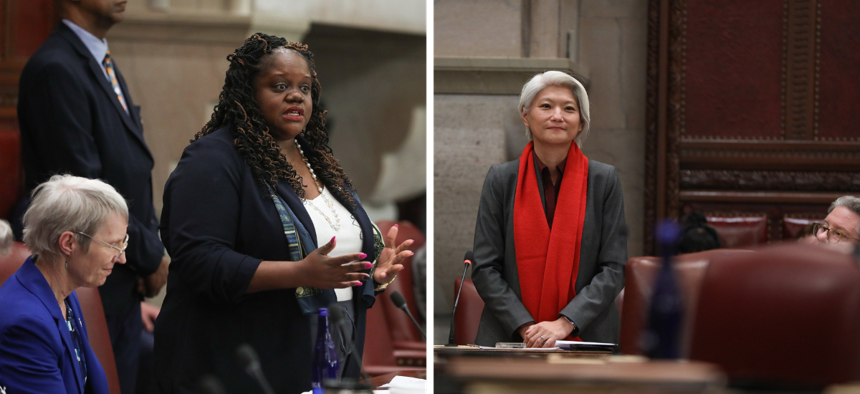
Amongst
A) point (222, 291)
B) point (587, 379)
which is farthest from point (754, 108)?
point (587, 379)

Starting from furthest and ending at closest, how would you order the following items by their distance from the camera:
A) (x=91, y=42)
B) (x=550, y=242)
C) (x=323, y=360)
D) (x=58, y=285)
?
(x=91, y=42) → (x=550, y=242) → (x=58, y=285) → (x=323, y=360)

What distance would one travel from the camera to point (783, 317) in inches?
36.0

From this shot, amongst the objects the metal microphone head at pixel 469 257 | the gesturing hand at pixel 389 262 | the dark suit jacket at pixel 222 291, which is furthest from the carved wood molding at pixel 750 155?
the dark suit jacket at pixel 222 291

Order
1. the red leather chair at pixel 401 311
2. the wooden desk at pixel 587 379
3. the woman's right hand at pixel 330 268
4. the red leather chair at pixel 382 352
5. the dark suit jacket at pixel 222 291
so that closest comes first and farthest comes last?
the wooden desk at pixel 587 379, the woman's right hand at pixel 330 268, the dark suit jacket at pixel 222 291, the red leather chair at pixel 382 352, the red leather chair at pixel 401 311

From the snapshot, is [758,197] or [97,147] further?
[758,197]

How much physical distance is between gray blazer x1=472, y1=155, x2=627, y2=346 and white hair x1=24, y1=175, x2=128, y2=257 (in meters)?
1.04

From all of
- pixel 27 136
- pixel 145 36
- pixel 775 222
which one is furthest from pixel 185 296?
pixel 775 222

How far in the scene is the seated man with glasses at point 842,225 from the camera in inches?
109

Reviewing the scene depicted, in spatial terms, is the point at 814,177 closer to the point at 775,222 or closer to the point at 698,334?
the point at 775,222

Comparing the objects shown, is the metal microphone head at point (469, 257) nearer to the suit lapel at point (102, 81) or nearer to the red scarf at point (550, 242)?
the red scarf at point (550, 242)

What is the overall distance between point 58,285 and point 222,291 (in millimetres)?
400

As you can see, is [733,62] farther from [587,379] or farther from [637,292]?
[587,379]

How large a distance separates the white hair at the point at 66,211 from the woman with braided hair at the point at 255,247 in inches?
5.8

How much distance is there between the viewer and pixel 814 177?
432cm
